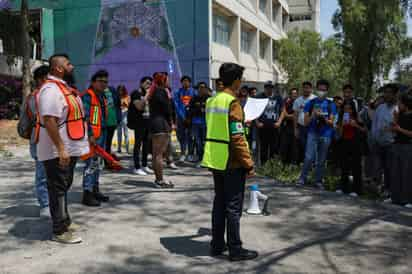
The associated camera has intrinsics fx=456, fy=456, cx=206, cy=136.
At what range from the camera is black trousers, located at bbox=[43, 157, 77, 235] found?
468 cm

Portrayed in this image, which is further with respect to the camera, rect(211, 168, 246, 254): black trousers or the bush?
the bush

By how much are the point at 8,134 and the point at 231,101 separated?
574 inches

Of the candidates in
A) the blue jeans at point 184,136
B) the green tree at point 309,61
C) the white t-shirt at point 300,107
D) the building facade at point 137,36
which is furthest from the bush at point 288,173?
the green tree at point 309,61

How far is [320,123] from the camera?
7.76 metres

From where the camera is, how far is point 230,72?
4383 millimetres

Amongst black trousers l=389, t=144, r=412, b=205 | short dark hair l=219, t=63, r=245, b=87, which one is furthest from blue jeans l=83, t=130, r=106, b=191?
black trousers l=389, t=144, r=412, b=205

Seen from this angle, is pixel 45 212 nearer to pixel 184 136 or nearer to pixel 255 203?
pixel 255 203

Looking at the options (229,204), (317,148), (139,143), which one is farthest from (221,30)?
(229,204)

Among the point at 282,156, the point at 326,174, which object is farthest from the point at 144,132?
the point at 326,174

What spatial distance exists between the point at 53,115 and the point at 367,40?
23774mm

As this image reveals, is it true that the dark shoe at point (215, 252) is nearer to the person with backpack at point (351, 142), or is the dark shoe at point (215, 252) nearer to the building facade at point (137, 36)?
the person with backpack at point (351, 142)

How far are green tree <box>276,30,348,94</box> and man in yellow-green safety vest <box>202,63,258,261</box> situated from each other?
28502 mm

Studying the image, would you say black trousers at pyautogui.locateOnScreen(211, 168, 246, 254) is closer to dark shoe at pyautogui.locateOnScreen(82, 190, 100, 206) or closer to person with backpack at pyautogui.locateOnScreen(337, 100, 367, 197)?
dark shoe at pyautogui.locateOnScreen(82, 190, 100, 206)

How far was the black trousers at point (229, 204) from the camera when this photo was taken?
4371 millimetres
